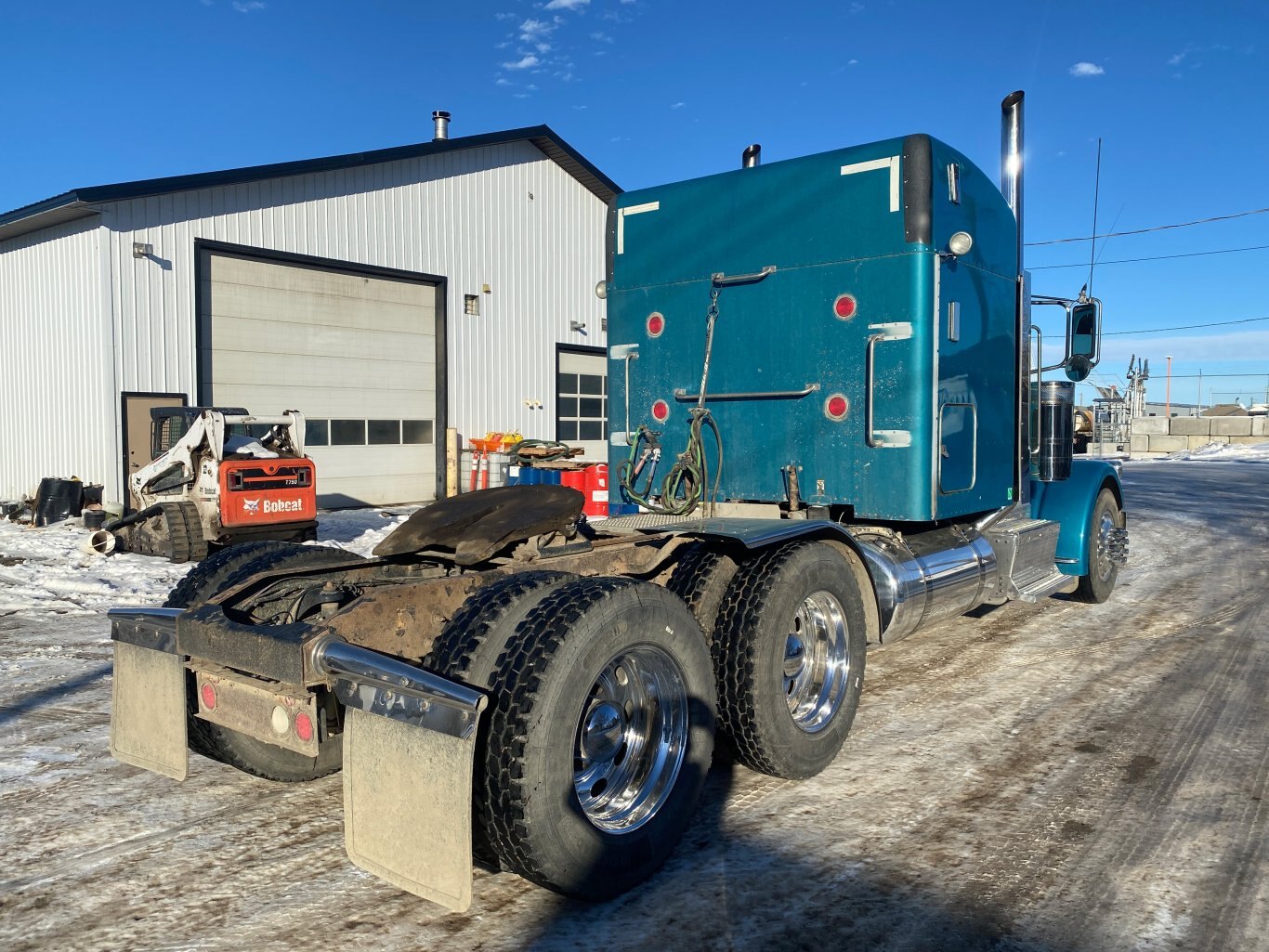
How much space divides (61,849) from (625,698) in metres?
2.22

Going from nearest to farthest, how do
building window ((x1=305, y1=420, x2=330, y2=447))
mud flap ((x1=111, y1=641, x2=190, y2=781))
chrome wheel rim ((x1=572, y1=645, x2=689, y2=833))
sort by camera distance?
chrome wheel rim ((x1=572, y1=645, x2=689, y2=833))
mud flap ((x1=111, y1=641, x2=190, y2=781))
building window ((x1=305, y1=420, x2=330, y2=447))

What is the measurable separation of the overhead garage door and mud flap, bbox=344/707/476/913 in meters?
13.6

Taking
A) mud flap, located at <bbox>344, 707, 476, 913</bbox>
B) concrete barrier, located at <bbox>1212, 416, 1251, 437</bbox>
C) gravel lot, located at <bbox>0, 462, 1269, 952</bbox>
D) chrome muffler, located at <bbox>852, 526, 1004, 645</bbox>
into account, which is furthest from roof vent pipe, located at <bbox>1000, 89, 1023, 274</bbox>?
concrete barrier, located at <bbox>1212, 416, 1251, 437</bbox>

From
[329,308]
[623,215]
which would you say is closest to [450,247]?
[329,308]

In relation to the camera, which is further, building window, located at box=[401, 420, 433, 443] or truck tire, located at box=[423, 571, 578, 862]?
building window, located at box=[401, 420, 433, 443]

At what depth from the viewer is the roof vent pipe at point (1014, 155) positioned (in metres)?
7.01

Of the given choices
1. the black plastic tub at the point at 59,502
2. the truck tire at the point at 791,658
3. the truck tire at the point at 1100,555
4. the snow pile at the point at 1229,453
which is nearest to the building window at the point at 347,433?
the black plastic tub at the point at 59,502

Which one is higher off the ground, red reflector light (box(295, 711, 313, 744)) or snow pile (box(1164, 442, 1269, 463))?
snow pile (box(1164, 442, 1269, 463))

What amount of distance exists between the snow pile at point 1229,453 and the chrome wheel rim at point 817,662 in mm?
37410

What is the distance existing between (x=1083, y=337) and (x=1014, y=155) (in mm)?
1527

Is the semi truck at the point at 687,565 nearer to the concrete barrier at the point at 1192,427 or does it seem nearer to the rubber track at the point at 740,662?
the rubber track at the point at 740,662

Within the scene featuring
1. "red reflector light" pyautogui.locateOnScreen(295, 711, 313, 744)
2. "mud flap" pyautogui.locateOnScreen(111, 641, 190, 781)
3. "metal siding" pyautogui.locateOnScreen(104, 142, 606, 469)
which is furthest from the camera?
"metal siding" pyautogui.locateOnScreen(104, 142, 606, 469)

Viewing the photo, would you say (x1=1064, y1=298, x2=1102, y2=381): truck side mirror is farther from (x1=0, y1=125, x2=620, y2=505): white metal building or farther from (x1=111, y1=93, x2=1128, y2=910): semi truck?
(x1=0, y1=125, x2=620, y2=505): white metal building

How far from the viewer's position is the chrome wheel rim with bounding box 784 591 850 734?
4.58 m
